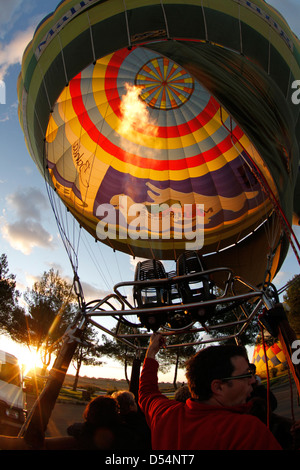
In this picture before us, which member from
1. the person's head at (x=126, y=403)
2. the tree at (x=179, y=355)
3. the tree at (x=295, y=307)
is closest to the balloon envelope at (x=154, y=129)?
the person's head at (x=126, y=403)

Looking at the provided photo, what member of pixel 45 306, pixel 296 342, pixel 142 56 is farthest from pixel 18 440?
pixel 45 306

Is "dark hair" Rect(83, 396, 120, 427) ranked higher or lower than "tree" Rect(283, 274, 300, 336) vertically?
lower

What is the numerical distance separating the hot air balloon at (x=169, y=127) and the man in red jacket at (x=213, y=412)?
5.82 ft

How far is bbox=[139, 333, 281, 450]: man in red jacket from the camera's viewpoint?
3.22ft

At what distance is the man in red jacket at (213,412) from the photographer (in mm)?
982

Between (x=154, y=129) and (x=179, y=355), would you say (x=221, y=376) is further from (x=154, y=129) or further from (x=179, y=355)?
(x=179, y=355)

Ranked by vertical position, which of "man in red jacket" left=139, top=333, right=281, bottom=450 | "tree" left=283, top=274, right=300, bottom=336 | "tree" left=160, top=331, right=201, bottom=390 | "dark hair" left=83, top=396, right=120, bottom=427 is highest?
"tree" left=283, top=274, right=300, bottom=336

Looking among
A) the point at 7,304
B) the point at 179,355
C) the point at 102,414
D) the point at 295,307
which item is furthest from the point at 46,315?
the point at 102,414

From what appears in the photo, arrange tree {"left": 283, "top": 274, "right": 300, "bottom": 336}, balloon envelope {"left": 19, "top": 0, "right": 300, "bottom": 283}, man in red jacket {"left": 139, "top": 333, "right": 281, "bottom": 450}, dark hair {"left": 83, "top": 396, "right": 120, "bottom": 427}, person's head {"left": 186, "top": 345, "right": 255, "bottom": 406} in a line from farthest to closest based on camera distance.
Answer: tree {"left": 283, "top": 274, "right": 300, "bottom": 336} < balloon envelope {"left": 19, "top": 0, "right": 300, "bottom": 283} < dark hair {"left": 83, "top": 396, "right": 120, "bottom": 427} < person's head {"left": 186, "top": 345, "right": 255, "bottom": 406} < man in red jacket {"left": 139, "top": 333, "right": 281, "bottom": 450}

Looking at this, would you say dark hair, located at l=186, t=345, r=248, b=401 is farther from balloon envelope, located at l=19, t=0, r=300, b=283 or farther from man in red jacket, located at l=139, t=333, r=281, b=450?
balloon envelope, located at l=19, t=0, r=300, b=283

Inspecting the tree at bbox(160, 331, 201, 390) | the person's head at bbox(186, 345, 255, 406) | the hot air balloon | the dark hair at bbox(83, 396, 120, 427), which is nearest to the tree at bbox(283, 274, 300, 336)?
the tree at bbox(160, 331, 201, 390)

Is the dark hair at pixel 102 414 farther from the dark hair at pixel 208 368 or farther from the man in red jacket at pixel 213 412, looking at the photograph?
the dark hair at pixel 208 368
